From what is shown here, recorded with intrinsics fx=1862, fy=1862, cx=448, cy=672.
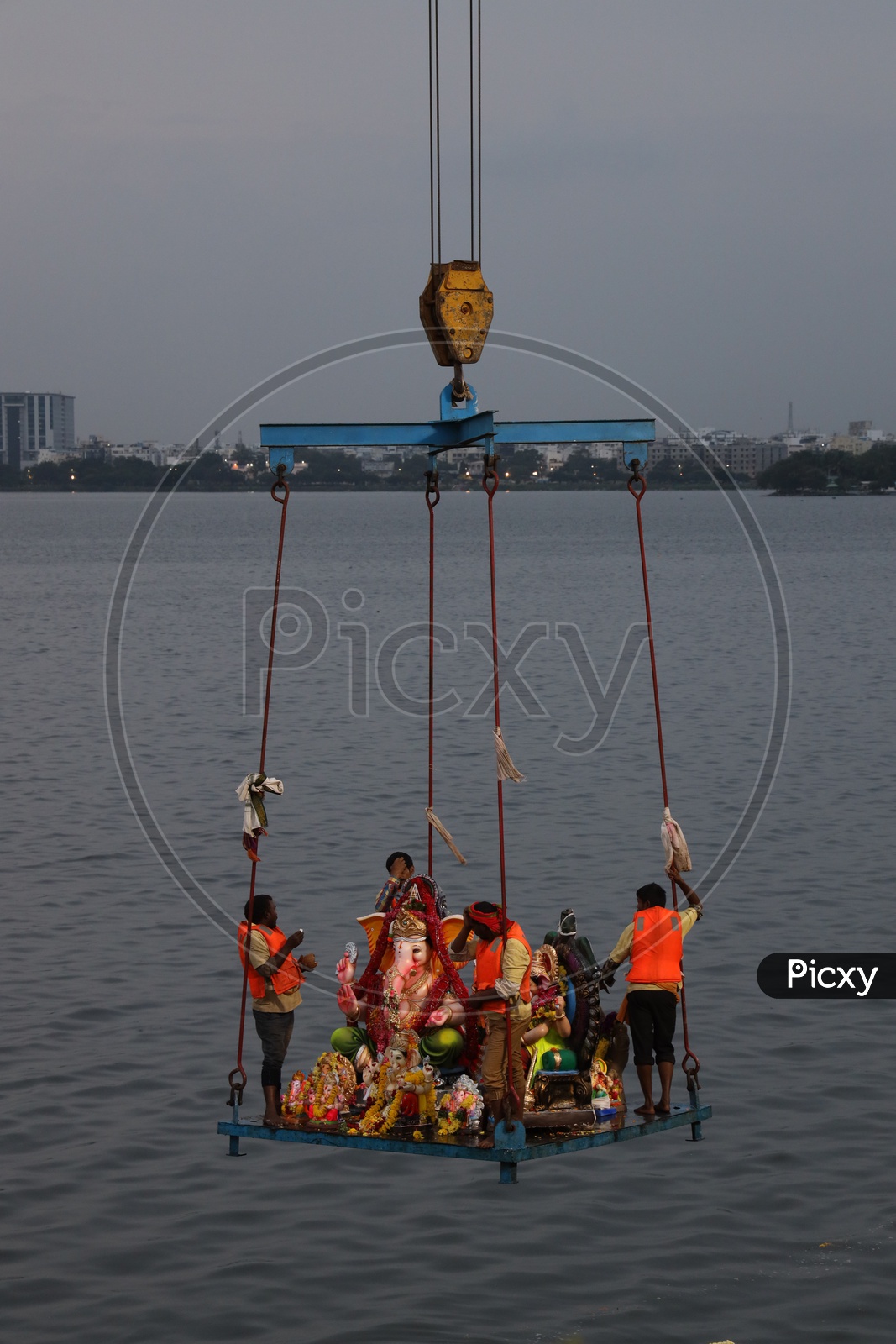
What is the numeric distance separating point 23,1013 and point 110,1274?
24.0 feet

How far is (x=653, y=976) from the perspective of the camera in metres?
14.2

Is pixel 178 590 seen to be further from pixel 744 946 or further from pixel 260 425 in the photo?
pixel 260 425

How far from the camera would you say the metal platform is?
12.8 m

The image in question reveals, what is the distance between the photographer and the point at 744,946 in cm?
2581

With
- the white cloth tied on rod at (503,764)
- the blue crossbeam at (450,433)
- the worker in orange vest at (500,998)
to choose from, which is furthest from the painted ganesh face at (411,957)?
the blue crossbeam at (450,433)

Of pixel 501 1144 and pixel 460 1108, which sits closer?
pixel 501 1144

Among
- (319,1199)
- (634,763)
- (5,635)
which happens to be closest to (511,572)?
(5,635)

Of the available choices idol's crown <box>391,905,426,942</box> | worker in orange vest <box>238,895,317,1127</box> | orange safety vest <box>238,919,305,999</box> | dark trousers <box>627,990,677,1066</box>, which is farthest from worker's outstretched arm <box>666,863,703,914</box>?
orange safety vest <box>238,919,305,999</box>

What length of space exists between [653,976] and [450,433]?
4.40m

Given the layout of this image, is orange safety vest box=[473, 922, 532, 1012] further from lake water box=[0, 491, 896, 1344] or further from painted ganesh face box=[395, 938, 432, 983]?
lake water box=[0, 491, 896, 1344]

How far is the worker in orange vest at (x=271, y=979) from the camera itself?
14.3 meters

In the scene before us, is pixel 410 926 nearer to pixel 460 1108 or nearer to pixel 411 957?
pixel 411 957

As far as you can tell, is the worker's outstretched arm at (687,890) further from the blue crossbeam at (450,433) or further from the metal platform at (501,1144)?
the blue crossbeam at (450,433)

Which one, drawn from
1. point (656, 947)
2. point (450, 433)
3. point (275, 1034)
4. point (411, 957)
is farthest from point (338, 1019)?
point (450, 433)
